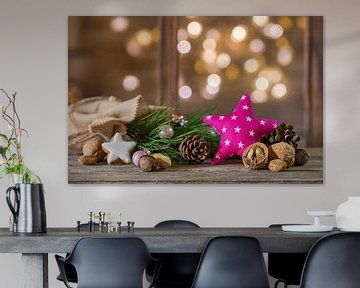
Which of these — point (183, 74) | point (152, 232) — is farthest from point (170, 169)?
point (152, 232)

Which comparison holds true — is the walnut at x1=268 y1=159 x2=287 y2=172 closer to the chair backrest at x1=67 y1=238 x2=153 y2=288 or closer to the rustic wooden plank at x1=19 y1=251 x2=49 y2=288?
the chair backrest at x1=67 y1=238 x2=153 y2=288

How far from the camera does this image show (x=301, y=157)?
5391 millimetres

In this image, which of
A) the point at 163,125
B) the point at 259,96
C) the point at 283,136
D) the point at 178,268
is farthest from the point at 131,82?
the point at 178,268

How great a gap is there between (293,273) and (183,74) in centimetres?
169

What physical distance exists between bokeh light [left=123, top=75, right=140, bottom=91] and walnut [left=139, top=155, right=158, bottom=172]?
495mm

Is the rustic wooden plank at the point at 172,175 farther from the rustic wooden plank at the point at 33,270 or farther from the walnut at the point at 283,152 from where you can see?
the rustic wooden plank at the point at 33,270

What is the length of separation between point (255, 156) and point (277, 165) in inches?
6.6

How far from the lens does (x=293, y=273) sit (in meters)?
4.41

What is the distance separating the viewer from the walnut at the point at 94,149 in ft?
17.6

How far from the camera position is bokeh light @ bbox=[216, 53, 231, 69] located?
542cm

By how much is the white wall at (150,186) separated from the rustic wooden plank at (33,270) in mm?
1849

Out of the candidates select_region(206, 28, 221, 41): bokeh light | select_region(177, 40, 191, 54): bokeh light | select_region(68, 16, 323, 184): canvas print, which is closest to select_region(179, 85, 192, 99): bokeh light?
select_region(68, 16, 323, 184): canvas print

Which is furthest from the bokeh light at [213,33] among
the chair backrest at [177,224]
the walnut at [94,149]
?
the chair backrest at [177,224]

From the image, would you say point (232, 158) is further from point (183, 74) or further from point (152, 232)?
point (152, 232)
